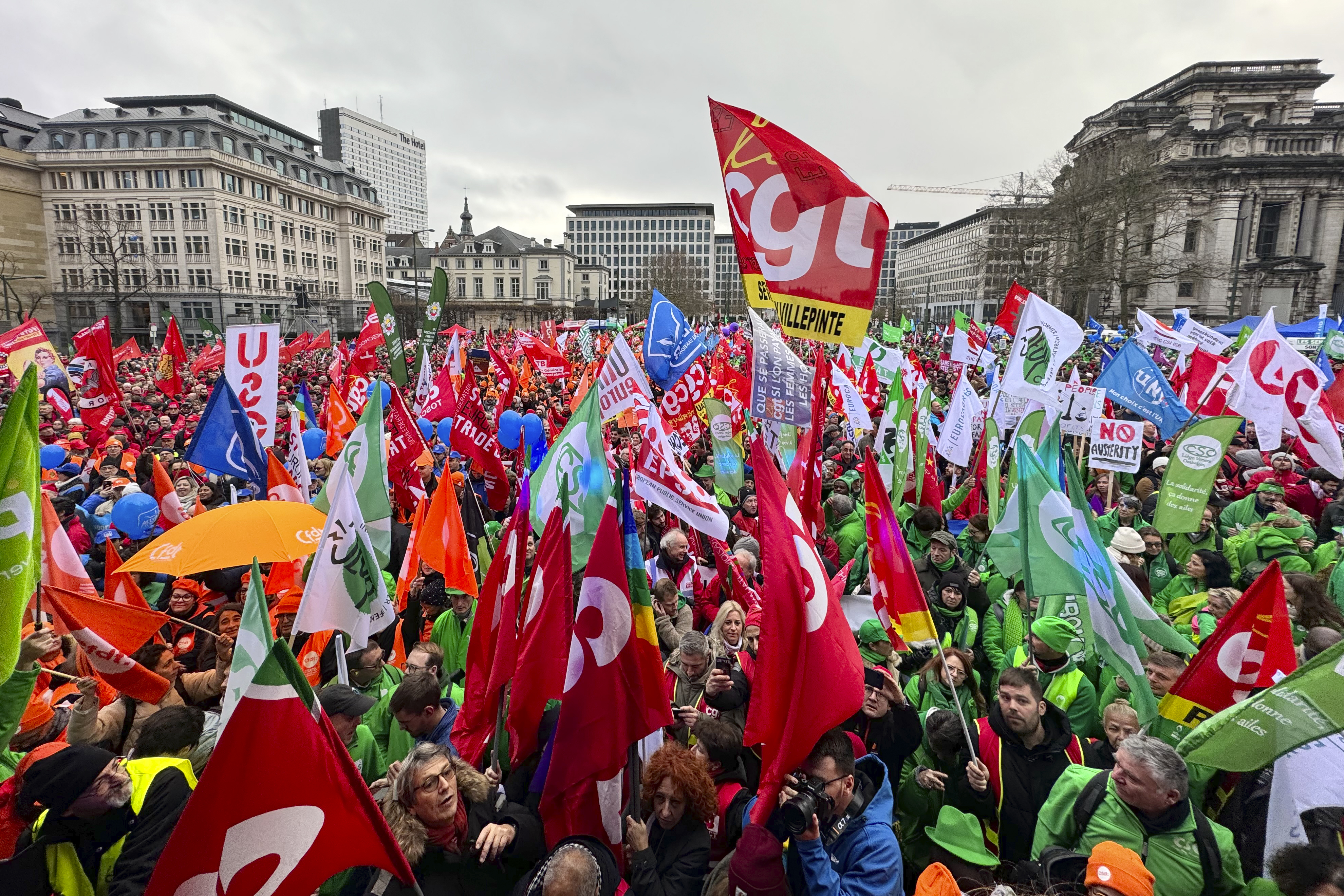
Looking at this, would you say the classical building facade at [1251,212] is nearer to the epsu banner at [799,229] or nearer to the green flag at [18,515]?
the epsu banner at [799,229]

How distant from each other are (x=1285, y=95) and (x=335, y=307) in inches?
3505

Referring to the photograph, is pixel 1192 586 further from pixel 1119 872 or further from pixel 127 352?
pixel 127 352

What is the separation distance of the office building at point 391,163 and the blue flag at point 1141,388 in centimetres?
15296

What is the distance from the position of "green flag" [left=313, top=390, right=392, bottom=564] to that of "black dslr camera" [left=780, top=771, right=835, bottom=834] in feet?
12.1

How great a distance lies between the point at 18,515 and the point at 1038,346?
9.85m

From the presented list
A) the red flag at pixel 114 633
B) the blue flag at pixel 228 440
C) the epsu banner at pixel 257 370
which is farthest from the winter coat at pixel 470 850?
the epsu banner at pixel 257 370

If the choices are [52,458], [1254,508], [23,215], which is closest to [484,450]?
[52,458]

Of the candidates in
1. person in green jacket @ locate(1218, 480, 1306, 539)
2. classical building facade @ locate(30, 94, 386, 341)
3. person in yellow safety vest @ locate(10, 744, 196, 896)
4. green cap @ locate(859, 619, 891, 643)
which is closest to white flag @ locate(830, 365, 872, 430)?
person in green jacket @ locate(1218, 480, 1306, 539)

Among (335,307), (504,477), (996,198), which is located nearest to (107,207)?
(335,307)

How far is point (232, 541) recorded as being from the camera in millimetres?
4449

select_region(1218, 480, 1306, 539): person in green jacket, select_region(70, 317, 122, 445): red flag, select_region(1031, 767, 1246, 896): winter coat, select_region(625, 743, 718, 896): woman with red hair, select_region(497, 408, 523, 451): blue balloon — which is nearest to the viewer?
select_region(1031, 767, 1246, 896): winter coat

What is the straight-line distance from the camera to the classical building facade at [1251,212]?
178 feet

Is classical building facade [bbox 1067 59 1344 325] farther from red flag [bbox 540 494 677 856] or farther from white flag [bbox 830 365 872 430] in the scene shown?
red flag [bbox 540 494 677 856]

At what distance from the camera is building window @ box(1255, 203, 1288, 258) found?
183 feet
